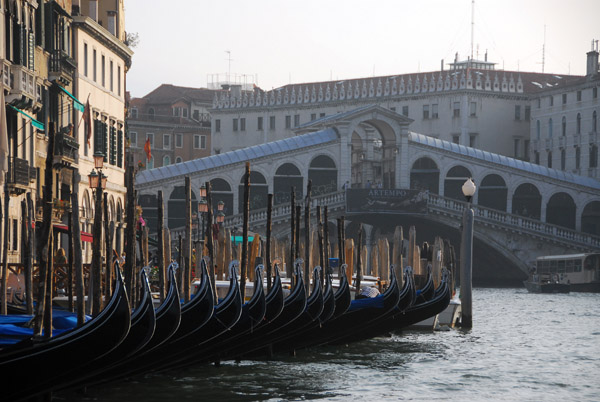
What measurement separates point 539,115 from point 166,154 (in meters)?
20.3

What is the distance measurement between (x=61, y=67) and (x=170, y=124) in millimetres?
47654

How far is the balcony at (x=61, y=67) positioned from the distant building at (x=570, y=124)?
37.8m

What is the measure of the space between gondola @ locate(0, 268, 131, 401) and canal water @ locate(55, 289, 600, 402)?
249 cm

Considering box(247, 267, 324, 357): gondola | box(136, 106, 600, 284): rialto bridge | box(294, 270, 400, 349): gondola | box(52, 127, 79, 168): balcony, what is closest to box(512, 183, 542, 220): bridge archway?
box(136, 106, 600, 284): rialto bridge

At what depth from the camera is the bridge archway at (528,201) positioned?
5700 centimetres

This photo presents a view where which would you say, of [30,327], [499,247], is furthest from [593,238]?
[30,327]

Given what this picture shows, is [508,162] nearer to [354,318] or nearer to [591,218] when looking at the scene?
[591,218]

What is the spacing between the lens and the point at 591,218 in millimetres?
56500

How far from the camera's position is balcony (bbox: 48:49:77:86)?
25.2 m

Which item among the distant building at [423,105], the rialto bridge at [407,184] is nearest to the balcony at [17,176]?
the rialto bridge at [407,184]

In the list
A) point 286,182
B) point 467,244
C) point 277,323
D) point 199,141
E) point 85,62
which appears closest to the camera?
point 277,323

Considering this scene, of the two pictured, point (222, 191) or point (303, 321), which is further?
point (222, 191)

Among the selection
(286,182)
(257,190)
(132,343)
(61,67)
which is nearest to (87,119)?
(61,67)

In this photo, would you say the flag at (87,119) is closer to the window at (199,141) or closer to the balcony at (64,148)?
the balcony at (64,148)
